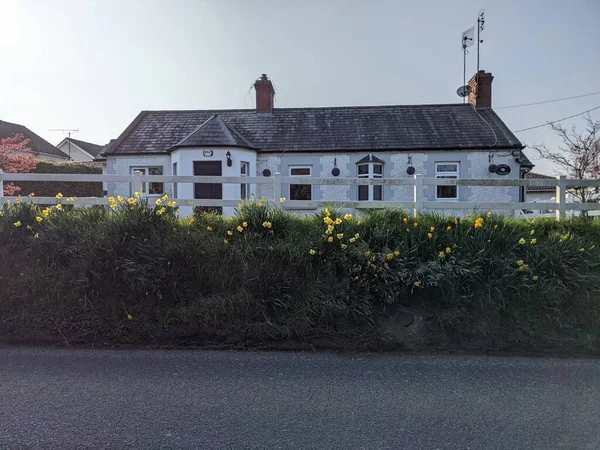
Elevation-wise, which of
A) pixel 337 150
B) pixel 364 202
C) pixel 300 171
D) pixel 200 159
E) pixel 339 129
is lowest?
pixel 364 202

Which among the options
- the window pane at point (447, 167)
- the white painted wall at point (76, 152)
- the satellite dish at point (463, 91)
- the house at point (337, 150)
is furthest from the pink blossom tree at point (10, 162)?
the white painted wall at point (76, 152)

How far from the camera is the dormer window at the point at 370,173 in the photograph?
1730cm

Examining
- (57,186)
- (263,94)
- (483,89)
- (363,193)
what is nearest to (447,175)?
A: (363,193)

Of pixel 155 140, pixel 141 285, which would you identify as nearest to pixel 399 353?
pixel 141 285

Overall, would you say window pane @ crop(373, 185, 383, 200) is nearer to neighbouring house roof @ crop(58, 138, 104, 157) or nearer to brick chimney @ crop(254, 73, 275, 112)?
brick chimney @ crop(254, 73, 275, 112)

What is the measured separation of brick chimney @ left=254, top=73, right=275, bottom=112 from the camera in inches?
781

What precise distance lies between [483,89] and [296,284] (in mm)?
17283

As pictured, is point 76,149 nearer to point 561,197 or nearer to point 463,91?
point 463,91

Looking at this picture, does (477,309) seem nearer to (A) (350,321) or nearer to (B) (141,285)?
(A) (350,321)

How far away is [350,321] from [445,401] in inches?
72.9

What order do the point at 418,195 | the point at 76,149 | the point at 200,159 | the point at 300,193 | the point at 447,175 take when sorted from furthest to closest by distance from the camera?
1. the point at 76,149
2. the point at 300,193
3. the point at 447,175
4. the point at 200,159
5. the point at 418,195

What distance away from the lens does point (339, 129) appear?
18.8m

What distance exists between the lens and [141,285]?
18.7 feet

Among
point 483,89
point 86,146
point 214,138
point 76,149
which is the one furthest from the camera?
point 86,146
